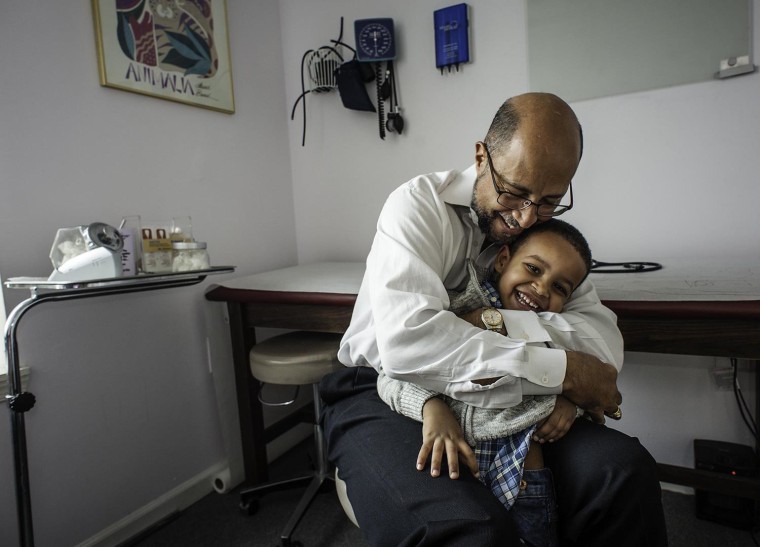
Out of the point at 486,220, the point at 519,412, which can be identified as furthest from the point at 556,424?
the point at 486,220

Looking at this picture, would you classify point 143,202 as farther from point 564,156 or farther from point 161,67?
point 564,156

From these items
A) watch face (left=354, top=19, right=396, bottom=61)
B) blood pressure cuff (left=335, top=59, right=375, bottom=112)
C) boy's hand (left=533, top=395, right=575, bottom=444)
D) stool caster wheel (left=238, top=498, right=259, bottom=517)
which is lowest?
stool caster wheel (left=238, top=498, right=259, bottom=517)

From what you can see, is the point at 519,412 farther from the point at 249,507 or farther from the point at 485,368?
the point at 249,507

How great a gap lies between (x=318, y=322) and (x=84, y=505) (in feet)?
3.17

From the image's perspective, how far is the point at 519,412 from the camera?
94 cm

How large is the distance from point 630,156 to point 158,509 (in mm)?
2254

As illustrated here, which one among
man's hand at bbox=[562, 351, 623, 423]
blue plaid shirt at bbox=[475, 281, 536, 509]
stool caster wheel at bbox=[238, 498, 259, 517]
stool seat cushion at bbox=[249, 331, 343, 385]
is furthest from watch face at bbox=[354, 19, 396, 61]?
stool caster wheel at bbox=[238, 498, 259, 517]

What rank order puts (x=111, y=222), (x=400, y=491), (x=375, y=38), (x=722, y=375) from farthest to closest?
(x=375, y=38) → (x=722, y=375) → (x=111, y=222) → (x=400, y=491)

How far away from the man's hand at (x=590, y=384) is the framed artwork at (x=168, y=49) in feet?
5.53

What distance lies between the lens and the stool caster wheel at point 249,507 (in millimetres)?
1754

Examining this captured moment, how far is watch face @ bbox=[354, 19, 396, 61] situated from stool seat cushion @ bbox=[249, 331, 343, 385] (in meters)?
1.32

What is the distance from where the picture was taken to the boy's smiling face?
3.47ft

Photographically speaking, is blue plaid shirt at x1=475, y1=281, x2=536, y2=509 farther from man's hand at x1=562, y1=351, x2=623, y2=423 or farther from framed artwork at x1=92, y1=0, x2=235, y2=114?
framed artwork at x1=92, y1=0, x2=235, y2=114

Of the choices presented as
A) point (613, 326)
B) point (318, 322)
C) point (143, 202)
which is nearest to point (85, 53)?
point (143, 202)
